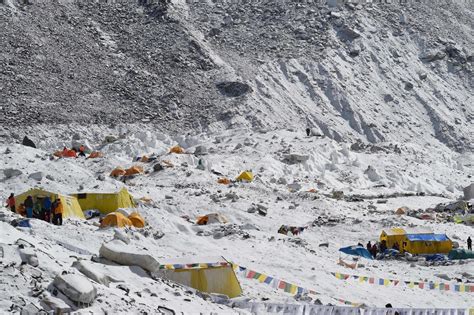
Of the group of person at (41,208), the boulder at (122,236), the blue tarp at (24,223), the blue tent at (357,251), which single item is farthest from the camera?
the blue tent at (357,251)

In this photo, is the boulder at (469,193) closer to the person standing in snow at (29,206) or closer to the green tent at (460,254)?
the green tent at (460,254)

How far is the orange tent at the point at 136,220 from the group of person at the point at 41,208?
205 centimetres

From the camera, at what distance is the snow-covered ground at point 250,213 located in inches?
570

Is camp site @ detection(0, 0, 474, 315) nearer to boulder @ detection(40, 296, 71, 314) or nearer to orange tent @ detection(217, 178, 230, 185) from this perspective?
boulder @ detection(40, 296, 71, 314)

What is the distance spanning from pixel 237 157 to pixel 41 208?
2331 centimetres

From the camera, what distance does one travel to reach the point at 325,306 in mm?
16359

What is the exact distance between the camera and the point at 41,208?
24219mm

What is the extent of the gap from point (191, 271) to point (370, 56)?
56.3 metres

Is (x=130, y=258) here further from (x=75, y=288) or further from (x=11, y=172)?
(x=11, y=172)

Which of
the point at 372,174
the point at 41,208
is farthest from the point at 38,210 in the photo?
the point at 372,174

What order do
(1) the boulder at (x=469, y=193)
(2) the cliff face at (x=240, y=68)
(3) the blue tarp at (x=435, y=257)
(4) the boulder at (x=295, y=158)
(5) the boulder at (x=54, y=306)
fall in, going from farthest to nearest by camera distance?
(2) the cliff face at (x=240, y=68) → (4) the boulder at (x=295, y=158) → (1) the boulder at (x=469, y=193) → (3) the blue tarp at (x=435, y=257) → (5) the boulder at (x=54, y=306)

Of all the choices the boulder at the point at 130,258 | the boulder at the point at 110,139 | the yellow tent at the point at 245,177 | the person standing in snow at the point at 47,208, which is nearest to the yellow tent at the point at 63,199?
the person standing in snow at the point at 47,208

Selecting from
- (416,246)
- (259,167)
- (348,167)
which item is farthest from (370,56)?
(416,246)

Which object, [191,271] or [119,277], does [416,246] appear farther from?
[119,277]
